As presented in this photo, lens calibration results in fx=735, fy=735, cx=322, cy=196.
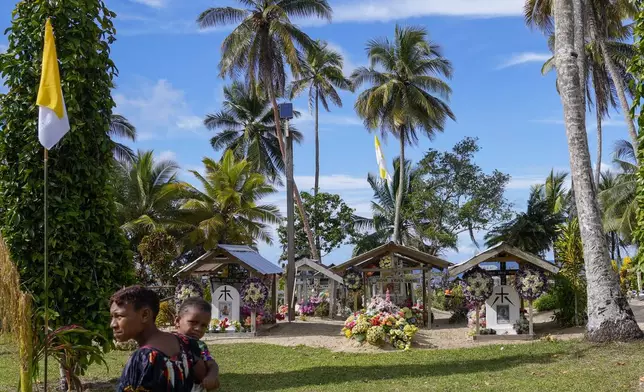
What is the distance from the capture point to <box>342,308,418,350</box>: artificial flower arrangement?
54.7ft

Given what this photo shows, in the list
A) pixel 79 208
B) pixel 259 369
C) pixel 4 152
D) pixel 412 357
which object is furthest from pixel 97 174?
pixel 412 357

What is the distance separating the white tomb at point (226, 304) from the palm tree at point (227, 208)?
10513mm

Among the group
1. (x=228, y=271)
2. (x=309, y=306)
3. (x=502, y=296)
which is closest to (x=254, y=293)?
(x=228, y=271)

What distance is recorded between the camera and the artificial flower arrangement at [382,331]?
16672 millimetres

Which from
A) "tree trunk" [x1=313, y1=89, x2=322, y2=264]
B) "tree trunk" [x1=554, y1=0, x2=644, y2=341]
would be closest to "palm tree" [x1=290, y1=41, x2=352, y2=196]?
"tree trunk" [x1=313, y1=89, x2=322, y2=264]

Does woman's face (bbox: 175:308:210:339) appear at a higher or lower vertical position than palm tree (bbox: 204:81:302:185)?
lower

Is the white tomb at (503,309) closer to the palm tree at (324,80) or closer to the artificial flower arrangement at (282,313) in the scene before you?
the artificial flower arrangement at (282,313)

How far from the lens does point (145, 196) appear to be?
106ft

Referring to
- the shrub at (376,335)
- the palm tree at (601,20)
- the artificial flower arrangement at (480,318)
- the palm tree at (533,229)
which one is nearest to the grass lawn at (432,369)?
the shrub at (376,335)

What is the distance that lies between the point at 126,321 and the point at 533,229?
35719 mm

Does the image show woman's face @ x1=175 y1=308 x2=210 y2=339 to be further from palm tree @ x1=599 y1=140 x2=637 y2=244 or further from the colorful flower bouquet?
palm tree @ x1=599 y1=140 x2=637 y2=244

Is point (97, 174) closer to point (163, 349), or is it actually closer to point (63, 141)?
point (63, 141)

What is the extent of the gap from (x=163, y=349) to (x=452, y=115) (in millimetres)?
36123

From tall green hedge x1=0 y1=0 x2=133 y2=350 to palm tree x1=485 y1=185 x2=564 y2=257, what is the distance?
29.3 meters
